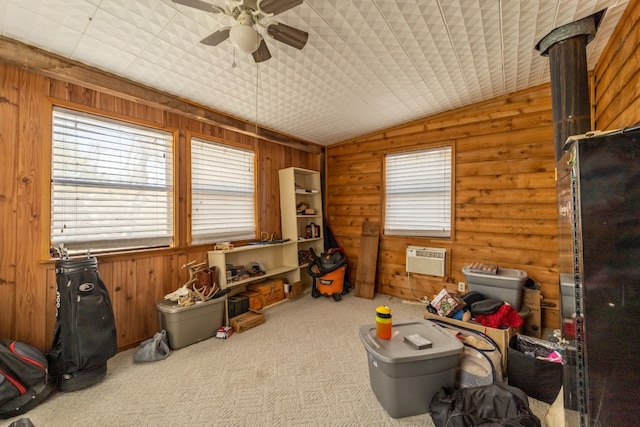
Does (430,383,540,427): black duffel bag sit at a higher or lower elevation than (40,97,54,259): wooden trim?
lower

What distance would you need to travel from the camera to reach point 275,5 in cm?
143

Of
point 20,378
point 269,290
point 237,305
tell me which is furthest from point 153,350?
point 269,290

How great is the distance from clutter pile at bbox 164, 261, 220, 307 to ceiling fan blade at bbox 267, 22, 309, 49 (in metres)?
2.40

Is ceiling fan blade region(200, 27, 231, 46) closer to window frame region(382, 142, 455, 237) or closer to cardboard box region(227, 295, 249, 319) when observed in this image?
cardboard box region(227, 295, 249, 319)

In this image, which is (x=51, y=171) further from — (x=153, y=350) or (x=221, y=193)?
(x=153, y=350)

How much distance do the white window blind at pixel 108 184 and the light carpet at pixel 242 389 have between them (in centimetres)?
114

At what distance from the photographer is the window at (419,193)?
A: 3.75m

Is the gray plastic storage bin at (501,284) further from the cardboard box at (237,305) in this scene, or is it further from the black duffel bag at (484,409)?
the cardboard box at (237,305)

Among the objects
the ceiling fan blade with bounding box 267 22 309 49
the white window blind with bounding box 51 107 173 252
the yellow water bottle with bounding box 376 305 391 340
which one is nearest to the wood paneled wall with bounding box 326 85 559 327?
the yellow water bottle with bounding box 376 305 391 340

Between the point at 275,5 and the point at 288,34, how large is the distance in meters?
0.23

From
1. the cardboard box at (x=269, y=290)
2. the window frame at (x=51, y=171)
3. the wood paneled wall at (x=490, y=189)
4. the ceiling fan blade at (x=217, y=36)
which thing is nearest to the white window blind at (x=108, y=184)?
the window frame at (x=51, y=171)

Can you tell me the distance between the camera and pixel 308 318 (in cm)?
331

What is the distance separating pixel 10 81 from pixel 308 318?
11.2ft

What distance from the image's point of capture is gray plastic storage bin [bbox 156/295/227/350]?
8.47ft
